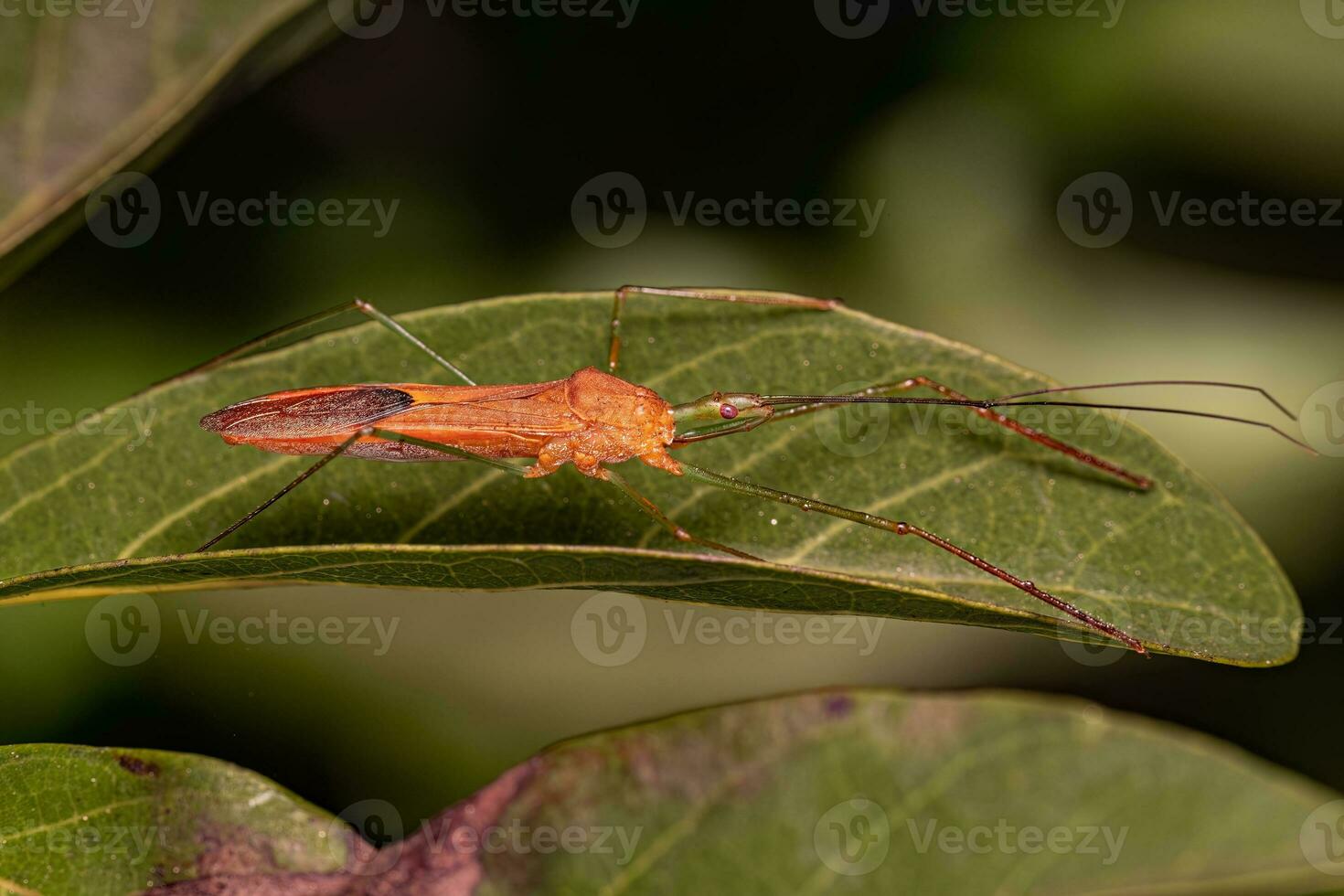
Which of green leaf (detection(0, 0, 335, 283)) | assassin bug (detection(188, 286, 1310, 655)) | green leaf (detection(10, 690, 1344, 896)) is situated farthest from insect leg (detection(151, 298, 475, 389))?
green leaf (detection(10, 690, 1344, 896))

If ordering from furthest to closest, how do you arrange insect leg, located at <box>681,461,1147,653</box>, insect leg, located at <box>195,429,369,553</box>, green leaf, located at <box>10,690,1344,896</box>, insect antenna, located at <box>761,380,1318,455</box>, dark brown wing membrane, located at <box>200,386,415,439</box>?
dark brown wing membrane, located at <box>200,386,415,439</box> → insect leg, located at <box>195,429,369,553</box> → insect antenna, located at <box>761,380,1318,455</box> → insect leg, located at <box>681,461,1147,653</box> → green leaf, located at <box>10,690,1344,896</box>

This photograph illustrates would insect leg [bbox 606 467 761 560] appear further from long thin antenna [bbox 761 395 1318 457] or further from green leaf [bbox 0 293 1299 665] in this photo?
long thin antenna [bbox 761 395 1318 457]

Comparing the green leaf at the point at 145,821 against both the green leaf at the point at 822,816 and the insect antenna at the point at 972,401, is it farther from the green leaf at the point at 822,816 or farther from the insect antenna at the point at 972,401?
the insect antenna at the point at 972,401

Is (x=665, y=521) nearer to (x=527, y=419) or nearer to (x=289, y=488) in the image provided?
(x=527, y=419)

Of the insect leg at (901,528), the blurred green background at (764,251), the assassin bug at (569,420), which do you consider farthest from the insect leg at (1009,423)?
the blurred green background at (764,251)

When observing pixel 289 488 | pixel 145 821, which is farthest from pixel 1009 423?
pixel 145 821

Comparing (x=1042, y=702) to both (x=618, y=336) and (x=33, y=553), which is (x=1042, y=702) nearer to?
(x=618, y=336)

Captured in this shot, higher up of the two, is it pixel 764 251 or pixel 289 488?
pixel 764 251
